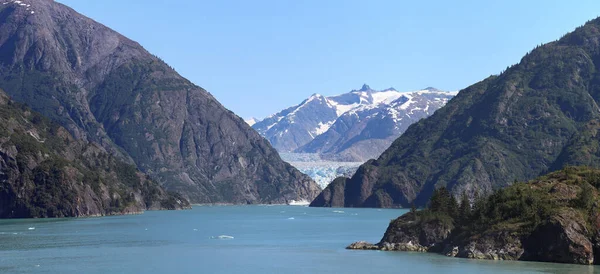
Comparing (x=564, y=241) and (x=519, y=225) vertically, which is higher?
(x=519, y=225)

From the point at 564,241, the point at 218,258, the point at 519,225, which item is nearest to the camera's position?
the point at 564,241

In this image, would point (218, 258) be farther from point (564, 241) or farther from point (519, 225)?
point (564, 241)

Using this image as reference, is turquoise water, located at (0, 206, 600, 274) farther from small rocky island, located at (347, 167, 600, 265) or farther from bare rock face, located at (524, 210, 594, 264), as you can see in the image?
small rocky island, located at (347, 167, 600, 265)

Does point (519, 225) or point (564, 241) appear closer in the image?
point (564, 241)

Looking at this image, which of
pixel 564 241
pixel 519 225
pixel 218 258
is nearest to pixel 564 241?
pixel 564 241

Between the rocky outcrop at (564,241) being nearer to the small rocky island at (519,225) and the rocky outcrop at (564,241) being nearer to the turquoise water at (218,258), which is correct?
the small rocky island at (519,225)

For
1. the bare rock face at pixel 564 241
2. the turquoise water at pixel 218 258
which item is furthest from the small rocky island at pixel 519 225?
the turquoise water at pixel 218 258

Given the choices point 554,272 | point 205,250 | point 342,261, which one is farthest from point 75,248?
point 554,272

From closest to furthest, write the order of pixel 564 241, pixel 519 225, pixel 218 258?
pixel 564 241
pixel 519 225
pixel 218 258

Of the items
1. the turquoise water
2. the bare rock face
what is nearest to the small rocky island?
the bare rock face
